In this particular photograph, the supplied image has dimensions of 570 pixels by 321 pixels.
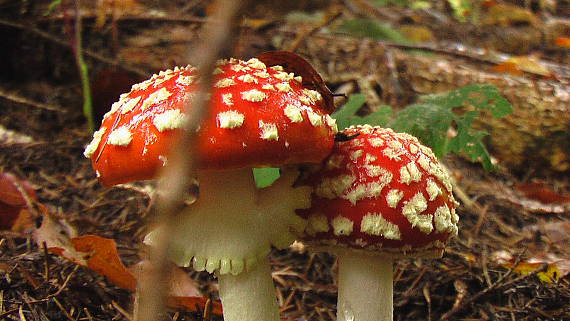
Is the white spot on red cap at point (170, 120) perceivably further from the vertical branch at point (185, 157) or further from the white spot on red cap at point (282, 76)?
the vertical branch at point (185, 157)

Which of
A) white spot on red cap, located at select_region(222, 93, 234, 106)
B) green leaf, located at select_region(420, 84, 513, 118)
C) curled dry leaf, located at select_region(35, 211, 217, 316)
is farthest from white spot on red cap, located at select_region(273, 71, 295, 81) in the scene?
green leaf, located at select_region(420, 84, 513, 118)

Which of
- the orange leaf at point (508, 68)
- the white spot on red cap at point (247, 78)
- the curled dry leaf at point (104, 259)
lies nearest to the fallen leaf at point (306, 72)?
the white spot on red cap at point (247, 78)

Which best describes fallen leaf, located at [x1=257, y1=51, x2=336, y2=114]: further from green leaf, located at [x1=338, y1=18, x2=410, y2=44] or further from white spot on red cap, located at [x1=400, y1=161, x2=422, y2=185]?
green leaf, located at [x1=338, y1=18, x2=410, y2=44]

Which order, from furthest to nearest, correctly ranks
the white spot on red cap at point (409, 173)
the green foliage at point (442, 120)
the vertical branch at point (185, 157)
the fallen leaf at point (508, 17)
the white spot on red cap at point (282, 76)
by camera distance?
the fallen leaf at point (508, 17) → the green foliage at point (442, 120) → the white spot on red cap at point (409, 173) → the white spot on red cap at point (282, 76) → the vertical branch at point (185, 157)

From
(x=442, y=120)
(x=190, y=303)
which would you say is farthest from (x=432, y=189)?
(x=190, y=303)

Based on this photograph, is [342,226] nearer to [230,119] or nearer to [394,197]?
[394,197]

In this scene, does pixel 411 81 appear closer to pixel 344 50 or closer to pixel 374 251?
pixel 344 50
